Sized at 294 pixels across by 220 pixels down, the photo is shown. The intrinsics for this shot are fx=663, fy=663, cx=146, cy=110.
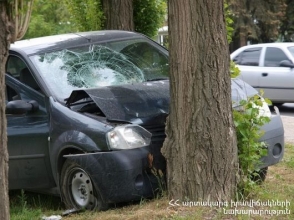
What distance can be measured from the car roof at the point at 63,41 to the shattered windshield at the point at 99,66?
3.3 inches

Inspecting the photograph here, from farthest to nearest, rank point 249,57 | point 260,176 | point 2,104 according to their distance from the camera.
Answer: point 249,57 → point 260,176 → point 2,104

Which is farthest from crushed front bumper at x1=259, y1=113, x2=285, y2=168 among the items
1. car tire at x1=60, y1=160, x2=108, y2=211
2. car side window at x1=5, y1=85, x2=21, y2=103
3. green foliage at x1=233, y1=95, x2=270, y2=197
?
car side window at x1=5, y1=85, x2=21, y2=103

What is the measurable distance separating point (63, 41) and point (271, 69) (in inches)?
349

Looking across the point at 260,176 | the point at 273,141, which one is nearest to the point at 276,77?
the point at 260,176

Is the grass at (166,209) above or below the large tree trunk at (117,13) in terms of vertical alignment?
below

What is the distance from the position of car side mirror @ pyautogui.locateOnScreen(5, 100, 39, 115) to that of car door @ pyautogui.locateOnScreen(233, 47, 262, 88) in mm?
9543

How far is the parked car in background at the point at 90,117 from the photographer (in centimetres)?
589

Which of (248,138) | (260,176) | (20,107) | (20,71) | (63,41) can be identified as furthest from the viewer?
(63,41)

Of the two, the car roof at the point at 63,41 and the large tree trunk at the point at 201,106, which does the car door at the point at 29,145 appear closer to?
the car roof at the point at 63,41

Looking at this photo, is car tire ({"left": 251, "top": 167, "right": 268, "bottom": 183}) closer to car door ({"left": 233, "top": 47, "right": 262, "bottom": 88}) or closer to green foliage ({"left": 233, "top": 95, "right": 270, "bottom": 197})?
green foliage ({"left": 233, "top": 95, "right": 270, "bottom": 197})

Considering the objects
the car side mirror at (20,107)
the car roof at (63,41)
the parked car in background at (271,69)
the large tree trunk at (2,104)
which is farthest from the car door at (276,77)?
the large tree trunk at (2,104)

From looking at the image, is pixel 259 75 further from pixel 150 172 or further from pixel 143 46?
pixel 150 172

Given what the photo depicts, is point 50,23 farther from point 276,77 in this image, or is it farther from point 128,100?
point 128,100

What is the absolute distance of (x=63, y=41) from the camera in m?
7.37
